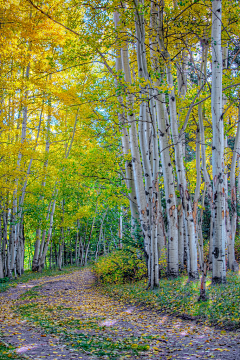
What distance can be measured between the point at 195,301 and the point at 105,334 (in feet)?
6.96

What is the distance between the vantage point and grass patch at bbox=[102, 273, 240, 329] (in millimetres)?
4777

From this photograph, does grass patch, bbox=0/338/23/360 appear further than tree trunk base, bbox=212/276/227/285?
No

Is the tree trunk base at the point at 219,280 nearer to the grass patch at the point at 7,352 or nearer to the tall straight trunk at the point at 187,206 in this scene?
the tall straight trunk at the point at 187,206

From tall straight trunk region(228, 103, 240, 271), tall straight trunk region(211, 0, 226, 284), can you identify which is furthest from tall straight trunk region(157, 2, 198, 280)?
tall straight trunk region(228, 103, 240, 271)

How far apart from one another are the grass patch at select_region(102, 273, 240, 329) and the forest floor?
0.20 metres

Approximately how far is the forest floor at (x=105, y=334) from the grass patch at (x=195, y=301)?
200 mm

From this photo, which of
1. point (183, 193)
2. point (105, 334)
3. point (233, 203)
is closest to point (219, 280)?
point (183, 193)

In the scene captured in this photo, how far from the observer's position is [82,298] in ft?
28.0

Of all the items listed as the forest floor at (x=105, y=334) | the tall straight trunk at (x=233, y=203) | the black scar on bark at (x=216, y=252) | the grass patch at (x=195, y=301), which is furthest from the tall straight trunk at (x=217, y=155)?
the tall straight trunk at (x=233, y=203)

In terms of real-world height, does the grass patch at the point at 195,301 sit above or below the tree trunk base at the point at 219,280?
below

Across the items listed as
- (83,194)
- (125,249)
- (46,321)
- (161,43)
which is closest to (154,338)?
(46,321)

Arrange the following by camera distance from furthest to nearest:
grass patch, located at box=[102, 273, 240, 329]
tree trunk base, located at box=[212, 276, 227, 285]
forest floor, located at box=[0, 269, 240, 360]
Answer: tree trunk base, located at box=[212, 276, 227, 285]
grass patch, located at box=[102, 273, 240, 329]
forest floor, located at box=[0, 269, 240, 360]

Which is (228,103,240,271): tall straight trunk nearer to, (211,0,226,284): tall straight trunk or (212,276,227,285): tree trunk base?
(211,0,226,284): tall straight trunk

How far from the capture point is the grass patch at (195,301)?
4777 mm
